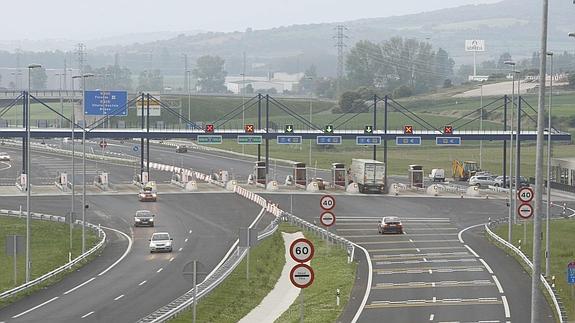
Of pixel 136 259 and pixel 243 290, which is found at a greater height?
pixel 243 290

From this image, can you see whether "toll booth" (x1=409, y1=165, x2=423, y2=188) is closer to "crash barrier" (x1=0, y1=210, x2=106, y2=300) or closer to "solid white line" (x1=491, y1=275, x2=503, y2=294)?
"crash barrier" (x1=0, y1=210, x2=106, y2=300)

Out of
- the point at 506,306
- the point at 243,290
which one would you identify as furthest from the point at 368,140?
the point at 506,306

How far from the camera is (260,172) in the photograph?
102 metres

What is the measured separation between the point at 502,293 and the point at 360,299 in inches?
212

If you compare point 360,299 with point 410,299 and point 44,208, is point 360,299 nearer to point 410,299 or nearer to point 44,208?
point 410,299

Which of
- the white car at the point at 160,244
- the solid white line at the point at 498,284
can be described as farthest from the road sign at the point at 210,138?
the solid white line at the point at 498,284

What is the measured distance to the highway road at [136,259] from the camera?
41375mm

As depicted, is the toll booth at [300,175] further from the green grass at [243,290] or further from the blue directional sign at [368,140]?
the green grass at [243,290]

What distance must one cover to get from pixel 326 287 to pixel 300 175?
54.4 meters

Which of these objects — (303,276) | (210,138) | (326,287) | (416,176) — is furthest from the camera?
(210,138)

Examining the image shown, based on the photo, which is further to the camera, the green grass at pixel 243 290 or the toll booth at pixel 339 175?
the toll booth at pixel 339 175

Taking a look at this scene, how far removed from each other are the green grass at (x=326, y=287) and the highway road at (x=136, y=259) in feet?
14.3

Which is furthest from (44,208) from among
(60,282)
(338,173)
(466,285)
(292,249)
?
(292,249)

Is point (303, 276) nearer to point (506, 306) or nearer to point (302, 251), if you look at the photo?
point (302, 251)
